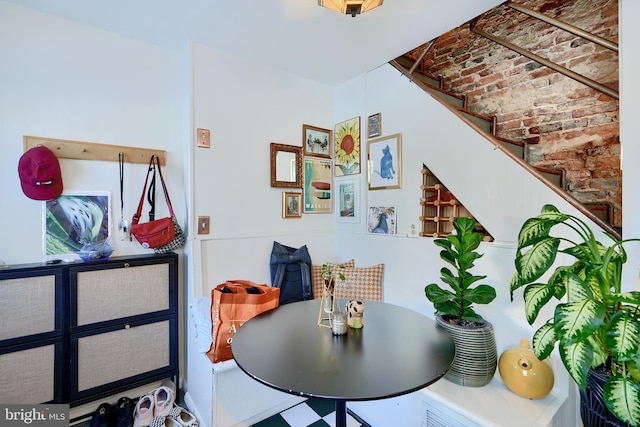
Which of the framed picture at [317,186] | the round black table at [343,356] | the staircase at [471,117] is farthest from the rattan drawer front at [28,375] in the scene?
the staircase at [471,117]

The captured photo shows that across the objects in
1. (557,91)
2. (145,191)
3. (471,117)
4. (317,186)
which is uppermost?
(557,91)

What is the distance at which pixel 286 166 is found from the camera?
9.12 feet

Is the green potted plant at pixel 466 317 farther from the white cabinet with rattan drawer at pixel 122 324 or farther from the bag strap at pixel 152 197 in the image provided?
the bag strap at pixel 152 197

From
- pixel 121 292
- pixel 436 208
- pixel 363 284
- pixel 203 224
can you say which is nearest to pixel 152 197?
pixel 203 224

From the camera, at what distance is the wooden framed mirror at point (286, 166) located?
269cm

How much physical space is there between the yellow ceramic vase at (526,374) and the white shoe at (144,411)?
2.13 meters

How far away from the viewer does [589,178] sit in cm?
192

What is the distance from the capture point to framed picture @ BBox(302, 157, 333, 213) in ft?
9.61

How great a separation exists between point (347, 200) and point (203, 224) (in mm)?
1335

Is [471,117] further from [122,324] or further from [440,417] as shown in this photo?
[122,324]

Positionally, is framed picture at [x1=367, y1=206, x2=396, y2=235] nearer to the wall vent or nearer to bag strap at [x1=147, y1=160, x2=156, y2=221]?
the wall vent

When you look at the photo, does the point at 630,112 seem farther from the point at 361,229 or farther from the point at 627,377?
the point at 361,229

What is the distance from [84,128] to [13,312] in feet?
3.92

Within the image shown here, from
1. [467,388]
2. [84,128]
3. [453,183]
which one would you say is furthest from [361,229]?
[84,128]
